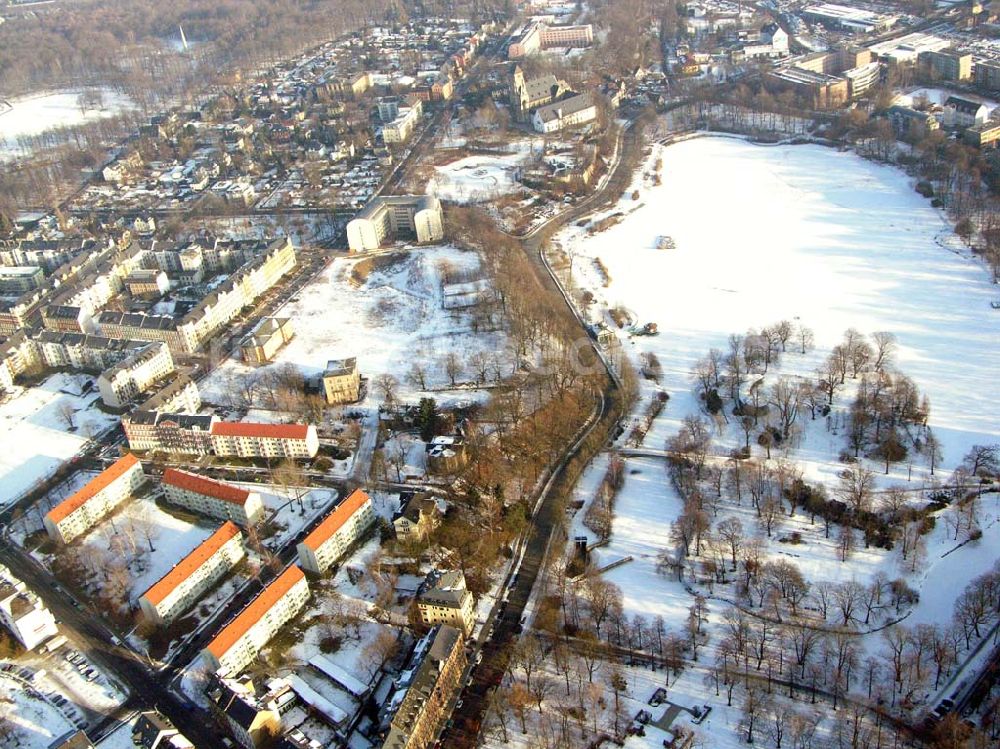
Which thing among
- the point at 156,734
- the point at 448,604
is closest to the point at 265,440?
the point at 448,604

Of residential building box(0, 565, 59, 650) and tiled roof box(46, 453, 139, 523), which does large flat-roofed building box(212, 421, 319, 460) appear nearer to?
tiled roof box(46, 453, 139, 523)

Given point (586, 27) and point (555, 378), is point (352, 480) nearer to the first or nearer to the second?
point (555, 378)

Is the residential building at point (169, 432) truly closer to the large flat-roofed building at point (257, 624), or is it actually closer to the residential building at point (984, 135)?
the large flat-roofed building at point (257, 624)

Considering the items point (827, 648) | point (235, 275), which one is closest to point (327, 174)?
point (235, 275)

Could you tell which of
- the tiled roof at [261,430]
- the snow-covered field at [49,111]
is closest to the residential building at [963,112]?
the tiled roof at [261,430]

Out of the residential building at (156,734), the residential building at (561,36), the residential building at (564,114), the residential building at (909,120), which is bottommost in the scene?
the residential building at (156,734)

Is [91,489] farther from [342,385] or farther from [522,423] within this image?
[522,423]

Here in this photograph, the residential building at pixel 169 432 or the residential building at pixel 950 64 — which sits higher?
the residential building at pixel 950 64

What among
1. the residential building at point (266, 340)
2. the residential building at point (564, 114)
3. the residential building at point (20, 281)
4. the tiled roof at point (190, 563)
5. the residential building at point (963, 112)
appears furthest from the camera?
the residential building at point (564, 114)
